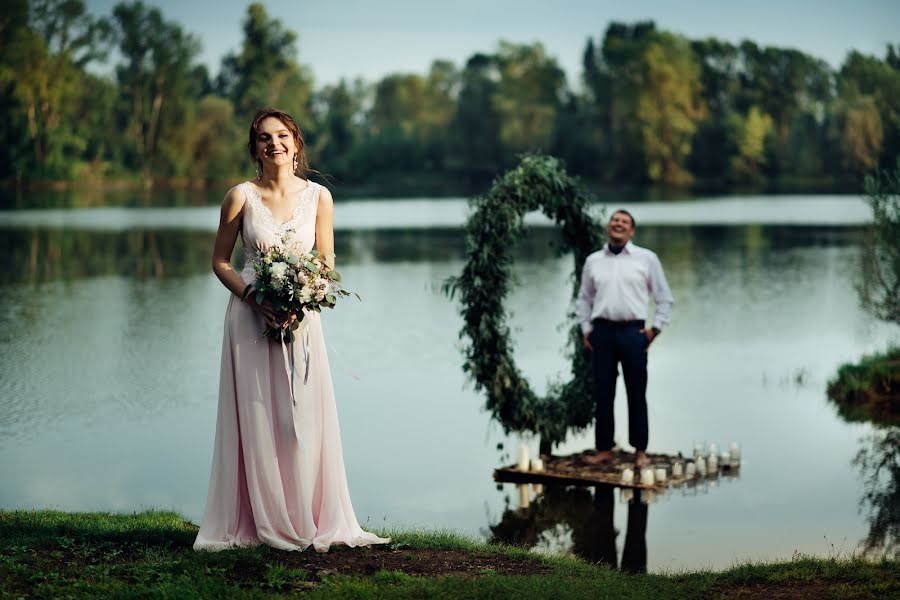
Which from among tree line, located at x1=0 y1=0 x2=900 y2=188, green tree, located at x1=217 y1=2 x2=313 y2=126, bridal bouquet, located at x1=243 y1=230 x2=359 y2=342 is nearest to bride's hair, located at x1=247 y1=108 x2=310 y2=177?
bridal bouquet, located at x1=243 y1=230 x2=359 y2=342

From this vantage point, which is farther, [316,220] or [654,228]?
[654,228]

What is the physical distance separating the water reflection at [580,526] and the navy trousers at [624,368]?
2.47 ft

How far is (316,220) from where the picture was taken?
723 centimetres

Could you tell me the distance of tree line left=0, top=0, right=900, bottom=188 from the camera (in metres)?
93.2

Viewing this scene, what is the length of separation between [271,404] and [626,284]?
191 inches

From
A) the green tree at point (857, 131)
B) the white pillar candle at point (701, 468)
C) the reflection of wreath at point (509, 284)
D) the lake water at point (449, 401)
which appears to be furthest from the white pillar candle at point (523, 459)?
the green tree at point (857, 131)

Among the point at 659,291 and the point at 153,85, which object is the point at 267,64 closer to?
the point at 153,85

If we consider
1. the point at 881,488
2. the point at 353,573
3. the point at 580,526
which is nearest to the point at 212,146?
the point at 881,488

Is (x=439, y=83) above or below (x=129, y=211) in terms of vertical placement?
above

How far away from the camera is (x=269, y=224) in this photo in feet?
23.3

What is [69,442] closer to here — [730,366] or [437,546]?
[437,546]

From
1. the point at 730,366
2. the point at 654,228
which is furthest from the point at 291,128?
the point at 654,228

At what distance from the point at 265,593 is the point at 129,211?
58558 mm

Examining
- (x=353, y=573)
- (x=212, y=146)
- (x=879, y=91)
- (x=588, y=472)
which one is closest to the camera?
(x=353, y=573)
